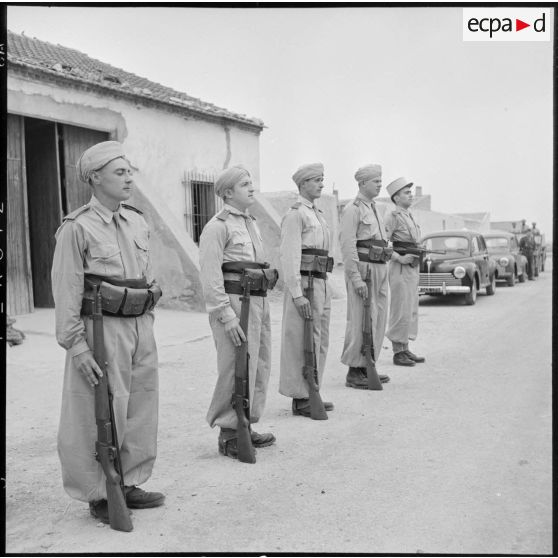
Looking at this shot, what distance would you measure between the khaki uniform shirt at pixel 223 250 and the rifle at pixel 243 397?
5.5 inches

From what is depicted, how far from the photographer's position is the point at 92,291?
10.7 feet

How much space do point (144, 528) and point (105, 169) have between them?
174 cm

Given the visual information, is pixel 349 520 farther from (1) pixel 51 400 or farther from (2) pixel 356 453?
(1) pixel 51 400

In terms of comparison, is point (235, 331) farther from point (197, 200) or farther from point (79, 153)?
point (197, 200)

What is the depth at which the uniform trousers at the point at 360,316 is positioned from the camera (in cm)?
630

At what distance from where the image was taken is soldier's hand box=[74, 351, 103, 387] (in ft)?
10.5

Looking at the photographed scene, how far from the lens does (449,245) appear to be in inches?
583

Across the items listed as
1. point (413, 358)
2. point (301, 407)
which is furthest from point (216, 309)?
point (413, 358)

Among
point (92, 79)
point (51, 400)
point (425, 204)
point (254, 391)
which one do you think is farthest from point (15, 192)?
point (425, 204)

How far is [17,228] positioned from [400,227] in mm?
5989

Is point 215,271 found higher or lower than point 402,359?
higher

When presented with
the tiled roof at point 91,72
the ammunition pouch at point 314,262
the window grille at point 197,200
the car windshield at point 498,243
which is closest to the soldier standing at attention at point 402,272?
the ammunition pouch at point 314,262

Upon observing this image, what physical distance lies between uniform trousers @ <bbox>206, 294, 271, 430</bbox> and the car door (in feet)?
34.3

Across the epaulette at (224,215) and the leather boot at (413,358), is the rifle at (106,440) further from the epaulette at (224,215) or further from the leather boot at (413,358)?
the leather boot at (413,358)
